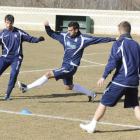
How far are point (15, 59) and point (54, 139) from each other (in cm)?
362

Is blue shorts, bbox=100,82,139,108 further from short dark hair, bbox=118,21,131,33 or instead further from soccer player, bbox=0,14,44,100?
soccer player, bbox=0,14,44,100

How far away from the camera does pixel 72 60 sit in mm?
8469

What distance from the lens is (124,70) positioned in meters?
5.91

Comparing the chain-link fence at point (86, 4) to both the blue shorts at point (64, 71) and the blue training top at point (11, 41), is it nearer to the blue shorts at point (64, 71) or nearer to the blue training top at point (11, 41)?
the blue training top at point (11, 41)

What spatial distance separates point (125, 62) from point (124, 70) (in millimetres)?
153

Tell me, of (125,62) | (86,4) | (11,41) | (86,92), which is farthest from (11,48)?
(86,4)

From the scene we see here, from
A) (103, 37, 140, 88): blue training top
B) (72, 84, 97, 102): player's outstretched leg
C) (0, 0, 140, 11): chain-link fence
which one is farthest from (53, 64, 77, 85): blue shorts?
(0, 0, 140, 11): chain-link fence

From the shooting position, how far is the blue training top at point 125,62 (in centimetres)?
580

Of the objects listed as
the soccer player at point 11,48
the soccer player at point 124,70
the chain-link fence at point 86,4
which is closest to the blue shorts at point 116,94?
the soccer player at point 124,70

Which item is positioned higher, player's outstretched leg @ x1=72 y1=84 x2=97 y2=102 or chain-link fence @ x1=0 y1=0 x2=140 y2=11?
chain-link fence @ x1=0 y1=0 x2=140 y2=11

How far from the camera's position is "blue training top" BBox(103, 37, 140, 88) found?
19.0 ft

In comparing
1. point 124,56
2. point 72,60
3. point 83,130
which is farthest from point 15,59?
point 124,56

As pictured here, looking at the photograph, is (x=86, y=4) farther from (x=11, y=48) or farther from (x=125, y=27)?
(x=125, y=27)

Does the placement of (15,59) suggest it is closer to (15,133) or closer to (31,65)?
(15,133)
